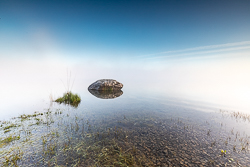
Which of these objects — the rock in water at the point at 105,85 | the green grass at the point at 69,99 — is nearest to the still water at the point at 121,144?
the green grass at the point at 69,99

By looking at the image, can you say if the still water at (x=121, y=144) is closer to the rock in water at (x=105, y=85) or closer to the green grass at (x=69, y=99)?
the green grass at (x=69, y=99)

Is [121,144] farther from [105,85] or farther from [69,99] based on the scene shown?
[105,85]

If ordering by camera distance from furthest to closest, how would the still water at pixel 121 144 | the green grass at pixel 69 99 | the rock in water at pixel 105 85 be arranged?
the rock in water at pixel 105 85, the green grass at pixel 69 99, the still water at pixel 121 144

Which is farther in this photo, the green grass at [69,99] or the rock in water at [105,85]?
the rock in water at [105,85]

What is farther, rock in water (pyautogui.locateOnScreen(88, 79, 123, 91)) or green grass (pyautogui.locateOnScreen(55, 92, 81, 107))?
rock in water (pyautogui.locateOnScreen(88, 79, 123, 91))

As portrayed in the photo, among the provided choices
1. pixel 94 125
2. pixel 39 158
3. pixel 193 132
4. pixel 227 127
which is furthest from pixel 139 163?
pixel 227 127

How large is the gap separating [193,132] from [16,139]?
46.1 feet

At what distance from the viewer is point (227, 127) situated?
10016 mm

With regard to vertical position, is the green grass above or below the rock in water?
below

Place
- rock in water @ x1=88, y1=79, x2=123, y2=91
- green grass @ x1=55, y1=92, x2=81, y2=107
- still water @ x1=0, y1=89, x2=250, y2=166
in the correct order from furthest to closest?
rock in water @ x1=88, y1=79, x2=123, y2=91
green grass @ x1=55, y1=92, x2=81, y2=107
still water @ x1=0, y1=89, x2=250, y2=166

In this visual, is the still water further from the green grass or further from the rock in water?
the rock in water

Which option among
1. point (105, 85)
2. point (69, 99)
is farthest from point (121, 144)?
point (105, 85)

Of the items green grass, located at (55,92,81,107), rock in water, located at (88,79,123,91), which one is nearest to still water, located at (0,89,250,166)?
green grass, located at (55,92,81,107)

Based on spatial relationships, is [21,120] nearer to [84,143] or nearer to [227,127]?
[84,143]
